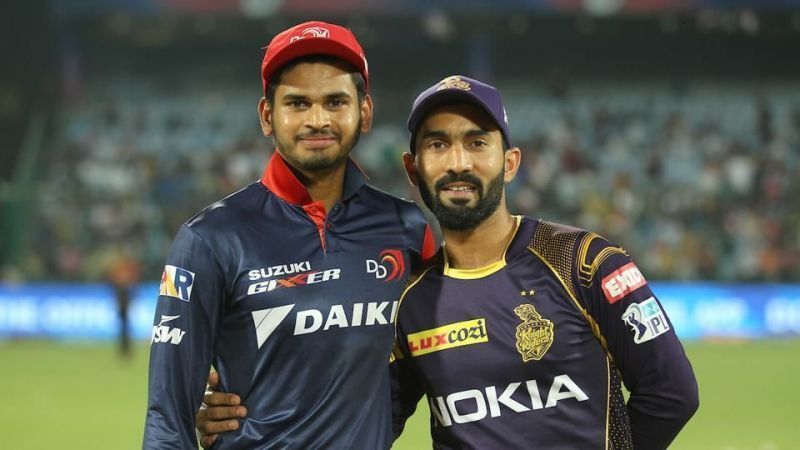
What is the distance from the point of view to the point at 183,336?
10.5 feet

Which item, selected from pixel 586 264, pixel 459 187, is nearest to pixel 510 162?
pixel 459 187

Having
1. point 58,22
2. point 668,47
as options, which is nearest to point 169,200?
point 58,22

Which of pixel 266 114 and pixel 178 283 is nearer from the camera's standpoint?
pixel 178 283

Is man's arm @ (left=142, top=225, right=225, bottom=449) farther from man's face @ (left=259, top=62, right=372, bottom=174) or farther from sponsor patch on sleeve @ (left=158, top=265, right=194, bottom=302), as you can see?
man's face @ (left=259, top=62, right=372, bottom=174)

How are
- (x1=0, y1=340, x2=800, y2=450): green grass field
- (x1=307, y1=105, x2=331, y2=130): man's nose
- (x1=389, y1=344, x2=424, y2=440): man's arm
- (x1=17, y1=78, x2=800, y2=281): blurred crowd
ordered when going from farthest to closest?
(x1=17, y1=78, x2=800, y2=281): blurred crowd < (x1=0, y1=340, x2=800, y2=450): green grass field < (x1=389, y1=344, x2=424, y2=440): man's arm < (x1=307, y1=105, x2=331, y2=130): man's nose

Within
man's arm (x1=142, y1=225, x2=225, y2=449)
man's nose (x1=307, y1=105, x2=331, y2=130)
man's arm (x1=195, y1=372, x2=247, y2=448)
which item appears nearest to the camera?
man's arm (x1=142, y1=225, x2=225, y2=449)

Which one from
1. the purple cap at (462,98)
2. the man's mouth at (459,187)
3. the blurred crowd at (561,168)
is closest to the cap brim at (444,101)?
the purple cap at (462,98)

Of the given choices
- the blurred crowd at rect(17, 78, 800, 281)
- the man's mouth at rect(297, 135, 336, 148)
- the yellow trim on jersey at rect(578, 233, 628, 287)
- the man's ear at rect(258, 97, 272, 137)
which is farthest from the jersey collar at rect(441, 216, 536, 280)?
the blurred crowd at rect(17, 78, 800, 281)

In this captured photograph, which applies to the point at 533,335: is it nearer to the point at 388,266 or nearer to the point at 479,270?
the point at 479,270

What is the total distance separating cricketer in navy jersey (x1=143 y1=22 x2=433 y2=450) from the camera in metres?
3.23

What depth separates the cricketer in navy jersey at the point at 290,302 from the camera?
3.23 meters

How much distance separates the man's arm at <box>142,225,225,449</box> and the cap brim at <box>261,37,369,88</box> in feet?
1.97

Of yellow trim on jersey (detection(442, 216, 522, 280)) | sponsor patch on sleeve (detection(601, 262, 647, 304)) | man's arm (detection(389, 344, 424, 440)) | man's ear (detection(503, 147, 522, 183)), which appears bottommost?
man's arm (detection(389, 344, 424, 440))

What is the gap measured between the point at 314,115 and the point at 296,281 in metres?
0.52
